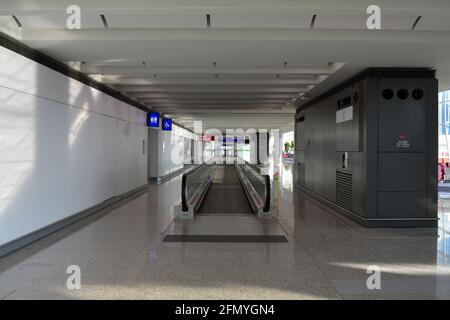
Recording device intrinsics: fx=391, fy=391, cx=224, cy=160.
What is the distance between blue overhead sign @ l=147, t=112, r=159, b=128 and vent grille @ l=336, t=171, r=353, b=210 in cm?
909

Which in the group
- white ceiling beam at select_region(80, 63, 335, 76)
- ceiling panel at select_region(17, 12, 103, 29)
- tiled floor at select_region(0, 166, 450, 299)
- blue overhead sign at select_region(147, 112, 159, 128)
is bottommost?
tiled floor at select_region(0, 166, 450, 299)

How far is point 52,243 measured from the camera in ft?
23.0

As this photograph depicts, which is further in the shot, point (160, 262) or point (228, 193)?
point (228, 193)

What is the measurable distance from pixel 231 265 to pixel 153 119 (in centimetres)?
1235

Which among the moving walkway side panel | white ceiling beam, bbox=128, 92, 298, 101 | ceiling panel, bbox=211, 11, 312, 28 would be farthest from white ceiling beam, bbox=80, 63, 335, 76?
white ceiling beam, bbox=128, 92, 298, 101

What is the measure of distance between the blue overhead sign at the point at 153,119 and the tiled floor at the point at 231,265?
882 centimetres

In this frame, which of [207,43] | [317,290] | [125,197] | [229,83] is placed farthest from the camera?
[125,197]

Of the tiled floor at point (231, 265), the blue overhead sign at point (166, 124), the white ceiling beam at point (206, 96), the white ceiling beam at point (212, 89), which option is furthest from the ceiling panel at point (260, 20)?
the blue overhead sign at point (166, 124)

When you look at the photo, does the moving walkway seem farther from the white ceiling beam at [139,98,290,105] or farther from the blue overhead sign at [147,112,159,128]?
the blue overhead sign at [147,112,159,128]

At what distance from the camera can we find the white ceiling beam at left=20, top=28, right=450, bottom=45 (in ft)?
21.2

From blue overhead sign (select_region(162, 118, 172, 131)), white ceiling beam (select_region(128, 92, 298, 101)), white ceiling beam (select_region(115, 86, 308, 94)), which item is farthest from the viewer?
blue overhead sign (select_region(162, 118, 172, 131))
